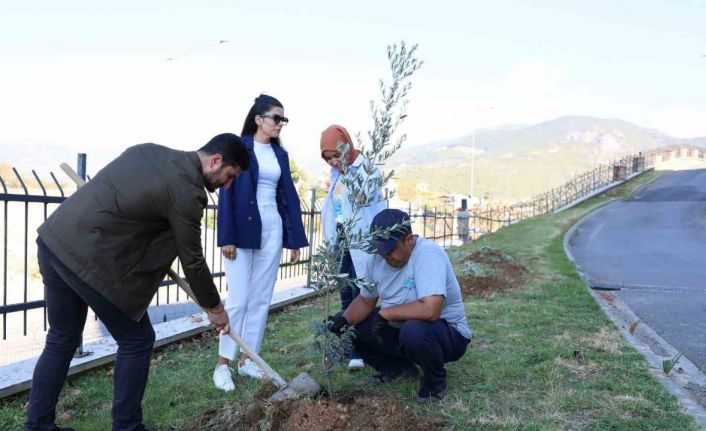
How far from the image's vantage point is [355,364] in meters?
4.29

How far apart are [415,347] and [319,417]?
0.81 metres

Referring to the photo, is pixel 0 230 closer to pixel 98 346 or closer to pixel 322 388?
pixel 98 346

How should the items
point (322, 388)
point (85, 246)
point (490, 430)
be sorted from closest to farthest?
point (85, 246)
point (490, 430)
point (322, 388)

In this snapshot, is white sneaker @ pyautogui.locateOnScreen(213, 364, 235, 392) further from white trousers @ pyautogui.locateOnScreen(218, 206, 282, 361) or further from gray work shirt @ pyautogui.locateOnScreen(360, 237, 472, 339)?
gray work shirt @ pyautogui.locateOnScreen(360, 237, 472, 339)

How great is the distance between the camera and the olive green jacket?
8.77 ft

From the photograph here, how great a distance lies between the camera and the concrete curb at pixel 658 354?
3.72 meters

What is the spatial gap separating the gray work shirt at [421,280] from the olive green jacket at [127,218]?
49.9 inches

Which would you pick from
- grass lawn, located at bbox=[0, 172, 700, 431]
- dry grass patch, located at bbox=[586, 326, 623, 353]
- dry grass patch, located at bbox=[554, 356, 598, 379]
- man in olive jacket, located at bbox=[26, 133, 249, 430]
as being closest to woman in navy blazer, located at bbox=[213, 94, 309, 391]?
grass lawn, located at bbox=[0, 172, 700, 431]

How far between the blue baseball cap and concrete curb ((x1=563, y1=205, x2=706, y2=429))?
6.40 ft

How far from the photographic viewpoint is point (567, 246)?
45.4ft

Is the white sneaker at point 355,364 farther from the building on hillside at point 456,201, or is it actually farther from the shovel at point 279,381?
the building on hillside at point 456,201

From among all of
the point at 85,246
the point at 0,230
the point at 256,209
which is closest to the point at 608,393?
the point at 256,209

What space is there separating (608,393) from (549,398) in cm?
41

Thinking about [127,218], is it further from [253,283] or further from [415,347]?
[415,347]
